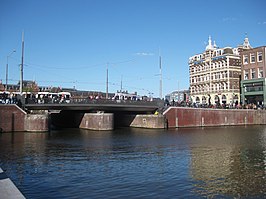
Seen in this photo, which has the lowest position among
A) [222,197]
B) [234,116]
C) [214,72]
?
[222,197]

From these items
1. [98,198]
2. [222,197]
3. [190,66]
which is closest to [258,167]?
[222,197]

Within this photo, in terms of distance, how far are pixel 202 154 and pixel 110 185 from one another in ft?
40.3

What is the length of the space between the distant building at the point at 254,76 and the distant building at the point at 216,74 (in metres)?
10.3

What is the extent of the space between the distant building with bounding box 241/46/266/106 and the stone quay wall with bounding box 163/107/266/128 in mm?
9223

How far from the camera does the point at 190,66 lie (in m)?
113

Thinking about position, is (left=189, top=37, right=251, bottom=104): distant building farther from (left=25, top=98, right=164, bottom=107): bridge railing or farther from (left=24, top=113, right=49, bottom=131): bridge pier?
(left=24, top=113, right=49, bottom=131): bridge pier

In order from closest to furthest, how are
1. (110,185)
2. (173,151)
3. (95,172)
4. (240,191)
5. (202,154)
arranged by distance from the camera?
(240,191) < (110,185) < (95,172) < (202,154) < (173,151)

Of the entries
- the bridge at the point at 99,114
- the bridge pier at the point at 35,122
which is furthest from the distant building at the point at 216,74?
the bridge pier at the point at 35,122

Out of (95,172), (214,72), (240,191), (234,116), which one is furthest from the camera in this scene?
(214,72)

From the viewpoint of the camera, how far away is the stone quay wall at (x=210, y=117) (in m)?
59.6

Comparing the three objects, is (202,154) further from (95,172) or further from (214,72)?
(214,72)

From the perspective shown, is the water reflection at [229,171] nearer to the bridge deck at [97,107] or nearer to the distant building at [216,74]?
the bridge deck at [97,107]

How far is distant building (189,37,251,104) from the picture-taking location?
308 ft

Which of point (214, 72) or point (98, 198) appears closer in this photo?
point (98, 198)
